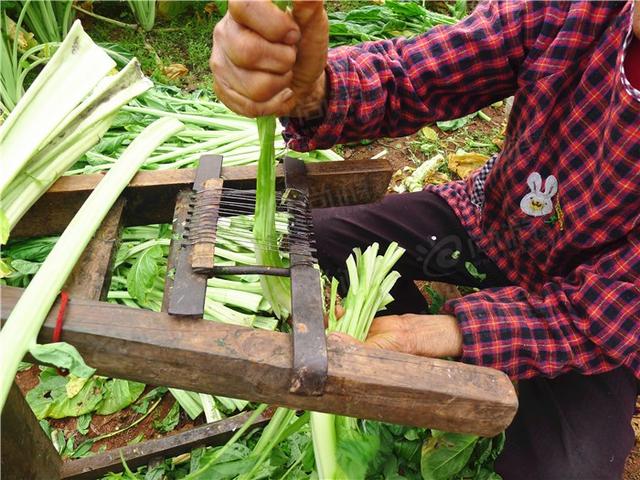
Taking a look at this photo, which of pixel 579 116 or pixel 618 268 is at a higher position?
pixel 579 116

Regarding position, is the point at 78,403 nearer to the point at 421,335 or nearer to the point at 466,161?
the point at 421,335

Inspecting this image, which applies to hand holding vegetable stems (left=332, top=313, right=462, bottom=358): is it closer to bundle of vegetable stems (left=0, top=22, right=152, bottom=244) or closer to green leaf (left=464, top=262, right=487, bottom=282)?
green leaf (left=464, top=262, right=487, bottom=282)

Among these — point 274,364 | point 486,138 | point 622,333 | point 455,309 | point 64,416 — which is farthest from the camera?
point 486,138

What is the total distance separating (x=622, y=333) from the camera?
1.70m

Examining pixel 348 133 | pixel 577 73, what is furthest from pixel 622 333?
pixel 348 133

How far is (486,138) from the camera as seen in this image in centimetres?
443

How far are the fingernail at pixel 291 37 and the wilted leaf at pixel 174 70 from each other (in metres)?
3.44

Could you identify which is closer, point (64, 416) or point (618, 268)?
point (618, 268)

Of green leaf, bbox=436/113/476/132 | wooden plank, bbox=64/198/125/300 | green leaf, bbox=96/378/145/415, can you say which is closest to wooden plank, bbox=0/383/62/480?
wooden plank, bbox=64/198/125/300

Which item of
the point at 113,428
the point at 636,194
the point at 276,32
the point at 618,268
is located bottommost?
the point at 113,428

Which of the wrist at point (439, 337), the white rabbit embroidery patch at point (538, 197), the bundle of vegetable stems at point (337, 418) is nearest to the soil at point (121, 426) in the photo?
the bundle of vegetable stems at point (337, 418)

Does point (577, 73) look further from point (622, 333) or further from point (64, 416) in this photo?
point (64, 416)

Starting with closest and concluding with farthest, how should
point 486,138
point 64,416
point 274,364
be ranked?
1. point 274,364
2. point 64,416
3. point 486,138

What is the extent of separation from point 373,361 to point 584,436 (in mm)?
1034
